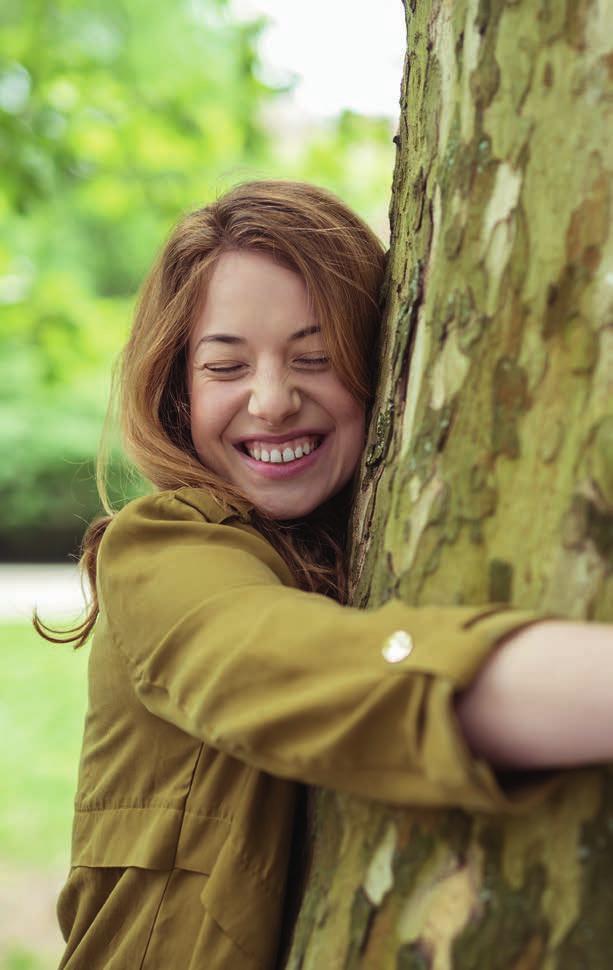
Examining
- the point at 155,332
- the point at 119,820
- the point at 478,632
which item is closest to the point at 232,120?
the point at 155,332

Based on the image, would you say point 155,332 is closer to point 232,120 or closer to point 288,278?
point 288,278

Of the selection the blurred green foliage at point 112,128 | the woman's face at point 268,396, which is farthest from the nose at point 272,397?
the blurred green foliage at point 112,128

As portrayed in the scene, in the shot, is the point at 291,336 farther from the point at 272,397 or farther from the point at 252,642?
the point at 252,642

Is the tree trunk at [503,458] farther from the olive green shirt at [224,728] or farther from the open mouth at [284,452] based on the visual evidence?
the open mouth at [284,452]

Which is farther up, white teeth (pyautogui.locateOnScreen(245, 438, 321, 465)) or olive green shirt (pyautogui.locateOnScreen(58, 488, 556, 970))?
white teeth (pyautogui.locateOnScreen(245, 438, 321, 465))

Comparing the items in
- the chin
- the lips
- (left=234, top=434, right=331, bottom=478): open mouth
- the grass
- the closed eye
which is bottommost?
the grass

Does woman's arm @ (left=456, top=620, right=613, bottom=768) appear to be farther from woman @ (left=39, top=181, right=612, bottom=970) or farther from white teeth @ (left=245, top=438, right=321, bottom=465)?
white teeth @ (left=245, top=438, right=321, bottom=465)

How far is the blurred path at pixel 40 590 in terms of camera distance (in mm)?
9773

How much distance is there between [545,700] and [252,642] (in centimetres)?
36

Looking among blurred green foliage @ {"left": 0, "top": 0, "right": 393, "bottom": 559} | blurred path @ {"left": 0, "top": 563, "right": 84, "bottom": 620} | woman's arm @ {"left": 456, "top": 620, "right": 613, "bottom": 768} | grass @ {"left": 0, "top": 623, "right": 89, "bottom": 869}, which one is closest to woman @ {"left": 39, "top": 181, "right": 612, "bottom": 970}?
woman's arm @ {"left": 456, "top": 620, "right": 613, "bottom": 768}

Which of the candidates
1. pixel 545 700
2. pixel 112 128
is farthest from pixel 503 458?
pixel 112 128

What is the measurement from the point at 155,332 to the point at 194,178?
17.0ft

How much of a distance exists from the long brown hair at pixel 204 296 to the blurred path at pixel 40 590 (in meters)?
6.66

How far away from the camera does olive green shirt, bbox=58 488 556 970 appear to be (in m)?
1.17
